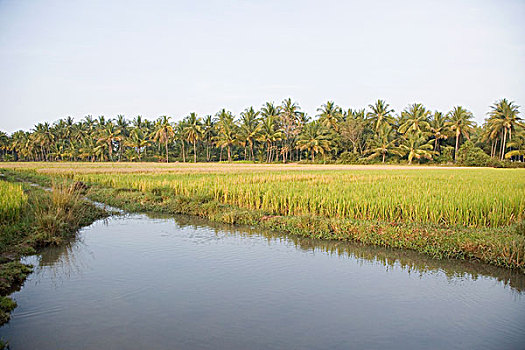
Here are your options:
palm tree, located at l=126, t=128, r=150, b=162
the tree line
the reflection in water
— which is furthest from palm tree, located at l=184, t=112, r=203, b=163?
the reflection in water

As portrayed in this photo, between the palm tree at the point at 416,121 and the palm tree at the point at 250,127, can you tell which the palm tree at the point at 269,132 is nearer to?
the palm tree at the point at 250,127

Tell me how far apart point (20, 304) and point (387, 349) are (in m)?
4.83

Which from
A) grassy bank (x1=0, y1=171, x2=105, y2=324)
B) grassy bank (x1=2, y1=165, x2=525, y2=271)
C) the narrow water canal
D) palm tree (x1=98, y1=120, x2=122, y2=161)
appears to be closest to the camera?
the narrow water canal

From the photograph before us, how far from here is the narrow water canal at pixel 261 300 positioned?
4172 mm

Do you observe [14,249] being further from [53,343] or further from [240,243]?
[240,243]

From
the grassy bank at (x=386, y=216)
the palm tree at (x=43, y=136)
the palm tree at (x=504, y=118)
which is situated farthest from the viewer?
the palm tree at (x=43, y=136)

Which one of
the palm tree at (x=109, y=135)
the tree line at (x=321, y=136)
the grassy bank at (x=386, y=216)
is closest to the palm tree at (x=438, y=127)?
the tree line at (x=321, y=136)

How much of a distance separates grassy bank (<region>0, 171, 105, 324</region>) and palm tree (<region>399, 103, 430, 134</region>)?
4686cm

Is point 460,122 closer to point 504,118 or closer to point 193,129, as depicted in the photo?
point 504,118

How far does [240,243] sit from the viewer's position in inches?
333

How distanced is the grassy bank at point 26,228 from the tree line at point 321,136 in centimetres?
4041

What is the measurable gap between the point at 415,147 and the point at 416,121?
4851 millimetres

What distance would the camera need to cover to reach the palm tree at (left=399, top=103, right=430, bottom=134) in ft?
161

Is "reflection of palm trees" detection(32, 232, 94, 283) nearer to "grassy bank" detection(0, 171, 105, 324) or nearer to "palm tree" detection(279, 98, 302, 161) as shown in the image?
"grassy bank" detection(0, 171, 105, 324)
